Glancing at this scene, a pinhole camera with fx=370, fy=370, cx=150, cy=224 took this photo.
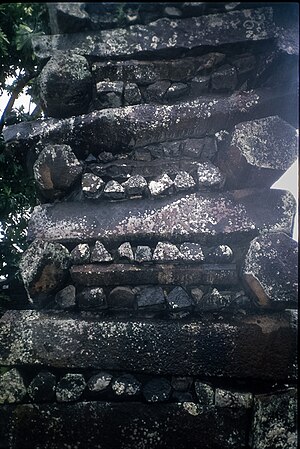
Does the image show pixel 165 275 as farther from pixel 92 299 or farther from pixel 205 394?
pixel 205 394

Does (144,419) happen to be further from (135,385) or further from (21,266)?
(21,266)

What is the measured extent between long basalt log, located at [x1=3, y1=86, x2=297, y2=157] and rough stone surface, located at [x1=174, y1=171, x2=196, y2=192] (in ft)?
0.76

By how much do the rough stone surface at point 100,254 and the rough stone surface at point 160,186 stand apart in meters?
0.41

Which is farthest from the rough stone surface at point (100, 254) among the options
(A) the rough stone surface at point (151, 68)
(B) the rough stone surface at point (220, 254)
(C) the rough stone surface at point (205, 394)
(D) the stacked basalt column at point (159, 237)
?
(A) the rough stone surface at point (151, 68)

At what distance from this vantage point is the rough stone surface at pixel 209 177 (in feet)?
6.78

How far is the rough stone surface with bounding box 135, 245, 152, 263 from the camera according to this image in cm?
190

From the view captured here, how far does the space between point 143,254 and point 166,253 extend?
0.12 metres

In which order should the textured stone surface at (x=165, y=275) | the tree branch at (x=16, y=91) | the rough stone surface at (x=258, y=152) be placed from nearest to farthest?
the textured stone surface at (x=165, y=275) < the rough stone surface at (x=258, y=152) < the tree branch at (x=16, y=91)

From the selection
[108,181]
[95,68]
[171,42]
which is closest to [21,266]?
[108,181]

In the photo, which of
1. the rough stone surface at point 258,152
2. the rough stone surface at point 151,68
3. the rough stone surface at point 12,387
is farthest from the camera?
the rough stone surface at point 151,68

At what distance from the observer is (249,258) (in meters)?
1.88

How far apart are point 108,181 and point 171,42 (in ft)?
2.84

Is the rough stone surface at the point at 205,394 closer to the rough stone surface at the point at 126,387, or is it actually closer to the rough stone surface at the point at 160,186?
the rough stone surface at the point at 126,387

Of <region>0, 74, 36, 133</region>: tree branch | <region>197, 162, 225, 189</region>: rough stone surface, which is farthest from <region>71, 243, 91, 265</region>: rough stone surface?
<region>0, 74, 36, 133</region>: tree branch
